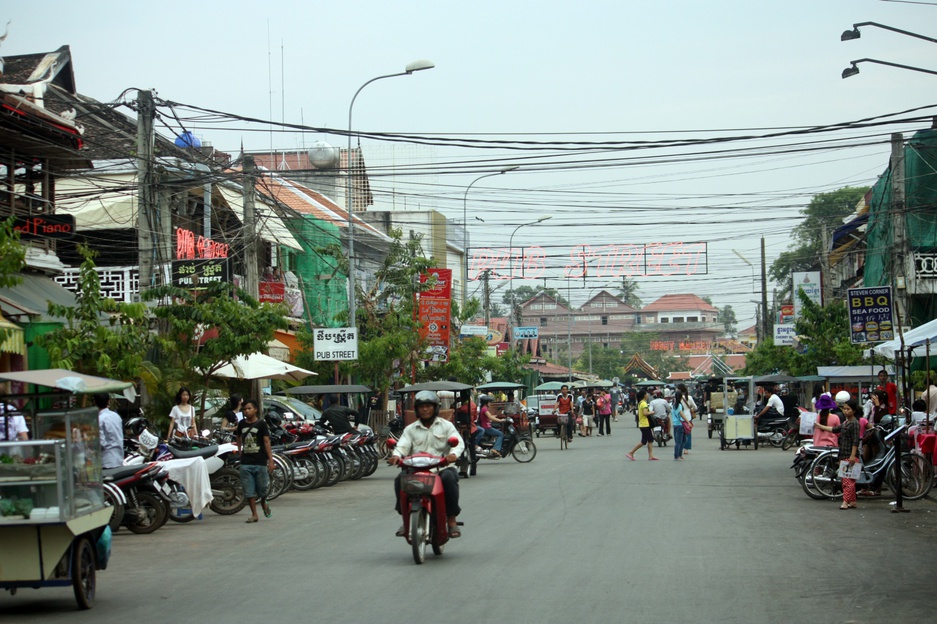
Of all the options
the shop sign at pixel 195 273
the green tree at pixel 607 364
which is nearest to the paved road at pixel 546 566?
the shop sign at pixel 195 273

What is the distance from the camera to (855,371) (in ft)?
98.4

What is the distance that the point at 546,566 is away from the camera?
980 cm

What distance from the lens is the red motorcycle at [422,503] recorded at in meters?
10.2

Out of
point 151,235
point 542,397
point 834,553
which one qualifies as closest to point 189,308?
point 151,235

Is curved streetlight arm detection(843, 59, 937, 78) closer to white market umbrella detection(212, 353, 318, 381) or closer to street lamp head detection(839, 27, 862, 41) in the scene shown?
street lamp head detection(839, 27, 862, 41)

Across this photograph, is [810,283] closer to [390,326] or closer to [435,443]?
[390,326]

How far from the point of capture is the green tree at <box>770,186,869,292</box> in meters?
74.5

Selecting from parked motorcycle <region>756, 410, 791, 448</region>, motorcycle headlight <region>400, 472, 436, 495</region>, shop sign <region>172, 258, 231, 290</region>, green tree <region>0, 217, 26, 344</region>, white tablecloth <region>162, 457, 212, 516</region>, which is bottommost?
parked motorcycle <region>756, 410, 791, 448</region>

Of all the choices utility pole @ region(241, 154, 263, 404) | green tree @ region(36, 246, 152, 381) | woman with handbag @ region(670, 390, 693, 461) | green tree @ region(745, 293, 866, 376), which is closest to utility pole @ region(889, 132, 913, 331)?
woman with handbag @ region(670, 390, 693, 461)

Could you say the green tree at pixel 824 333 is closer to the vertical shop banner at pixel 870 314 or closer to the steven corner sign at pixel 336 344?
the vertical shop banner at pixel 870 314

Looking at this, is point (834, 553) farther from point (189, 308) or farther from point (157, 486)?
point (189, 308)

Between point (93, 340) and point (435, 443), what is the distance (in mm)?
7852

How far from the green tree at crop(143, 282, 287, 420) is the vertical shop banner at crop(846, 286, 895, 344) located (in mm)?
12039

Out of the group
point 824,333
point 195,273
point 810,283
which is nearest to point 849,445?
point 195,273
